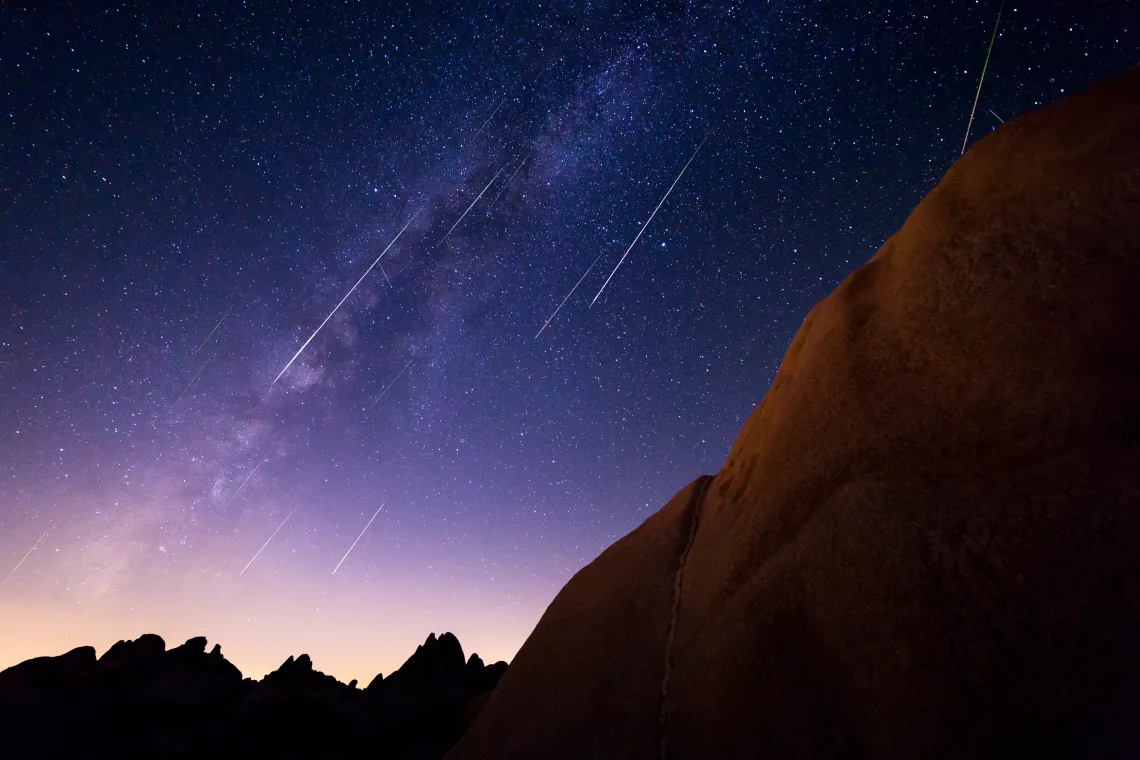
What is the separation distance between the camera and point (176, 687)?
34.9 feet

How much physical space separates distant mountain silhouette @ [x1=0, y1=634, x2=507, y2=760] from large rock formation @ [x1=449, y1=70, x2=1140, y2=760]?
581 centimetres

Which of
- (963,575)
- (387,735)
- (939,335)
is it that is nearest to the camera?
(963,575)

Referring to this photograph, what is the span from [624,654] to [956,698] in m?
2.70

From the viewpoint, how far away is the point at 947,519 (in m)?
3.15

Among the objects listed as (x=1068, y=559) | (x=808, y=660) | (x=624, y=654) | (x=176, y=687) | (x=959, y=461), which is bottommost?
(x=1068, y=559)

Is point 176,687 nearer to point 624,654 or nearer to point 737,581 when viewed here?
point 624,654

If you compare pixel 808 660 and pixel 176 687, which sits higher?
pixel 176 687

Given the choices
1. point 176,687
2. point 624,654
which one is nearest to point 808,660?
point 624,654

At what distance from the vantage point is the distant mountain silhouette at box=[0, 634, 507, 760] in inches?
358

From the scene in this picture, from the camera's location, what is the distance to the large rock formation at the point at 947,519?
105 inches

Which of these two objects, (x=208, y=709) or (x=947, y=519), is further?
(x=208, y=709)

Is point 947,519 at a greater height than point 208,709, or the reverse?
point 208,709

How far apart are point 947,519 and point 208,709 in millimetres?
13373

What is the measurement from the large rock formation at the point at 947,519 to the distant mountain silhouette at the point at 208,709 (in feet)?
19.1
